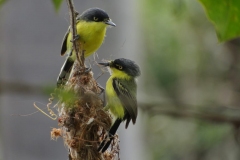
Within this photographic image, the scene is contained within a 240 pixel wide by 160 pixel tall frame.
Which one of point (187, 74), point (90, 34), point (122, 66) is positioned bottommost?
point (187, 74)

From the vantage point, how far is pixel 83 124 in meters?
2.32

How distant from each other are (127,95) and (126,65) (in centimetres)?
16

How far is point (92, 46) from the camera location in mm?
2807

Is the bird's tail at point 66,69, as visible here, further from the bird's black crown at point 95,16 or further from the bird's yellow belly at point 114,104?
the bird's black crown at point 95,16

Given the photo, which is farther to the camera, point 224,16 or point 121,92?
point 121,92

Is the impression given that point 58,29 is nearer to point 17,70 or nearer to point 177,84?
point 17,70

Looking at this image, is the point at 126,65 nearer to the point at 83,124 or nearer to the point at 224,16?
the point at 83,124

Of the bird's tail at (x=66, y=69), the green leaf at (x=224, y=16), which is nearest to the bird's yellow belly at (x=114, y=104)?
the bird's tail at (x=66, y=69)

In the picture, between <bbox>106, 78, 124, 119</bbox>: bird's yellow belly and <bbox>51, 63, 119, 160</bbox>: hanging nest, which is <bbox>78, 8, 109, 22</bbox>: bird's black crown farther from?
<bbox>51, 63, 119, 160</bbox>: hanging nest

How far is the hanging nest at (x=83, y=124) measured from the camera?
2.27 metres

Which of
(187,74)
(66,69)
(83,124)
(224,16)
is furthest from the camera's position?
(187,74)

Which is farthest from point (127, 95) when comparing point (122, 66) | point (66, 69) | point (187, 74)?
point (187, 74)

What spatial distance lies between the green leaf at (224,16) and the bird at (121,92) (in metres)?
1.49

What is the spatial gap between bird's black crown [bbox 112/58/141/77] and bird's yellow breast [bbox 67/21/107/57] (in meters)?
0.13
